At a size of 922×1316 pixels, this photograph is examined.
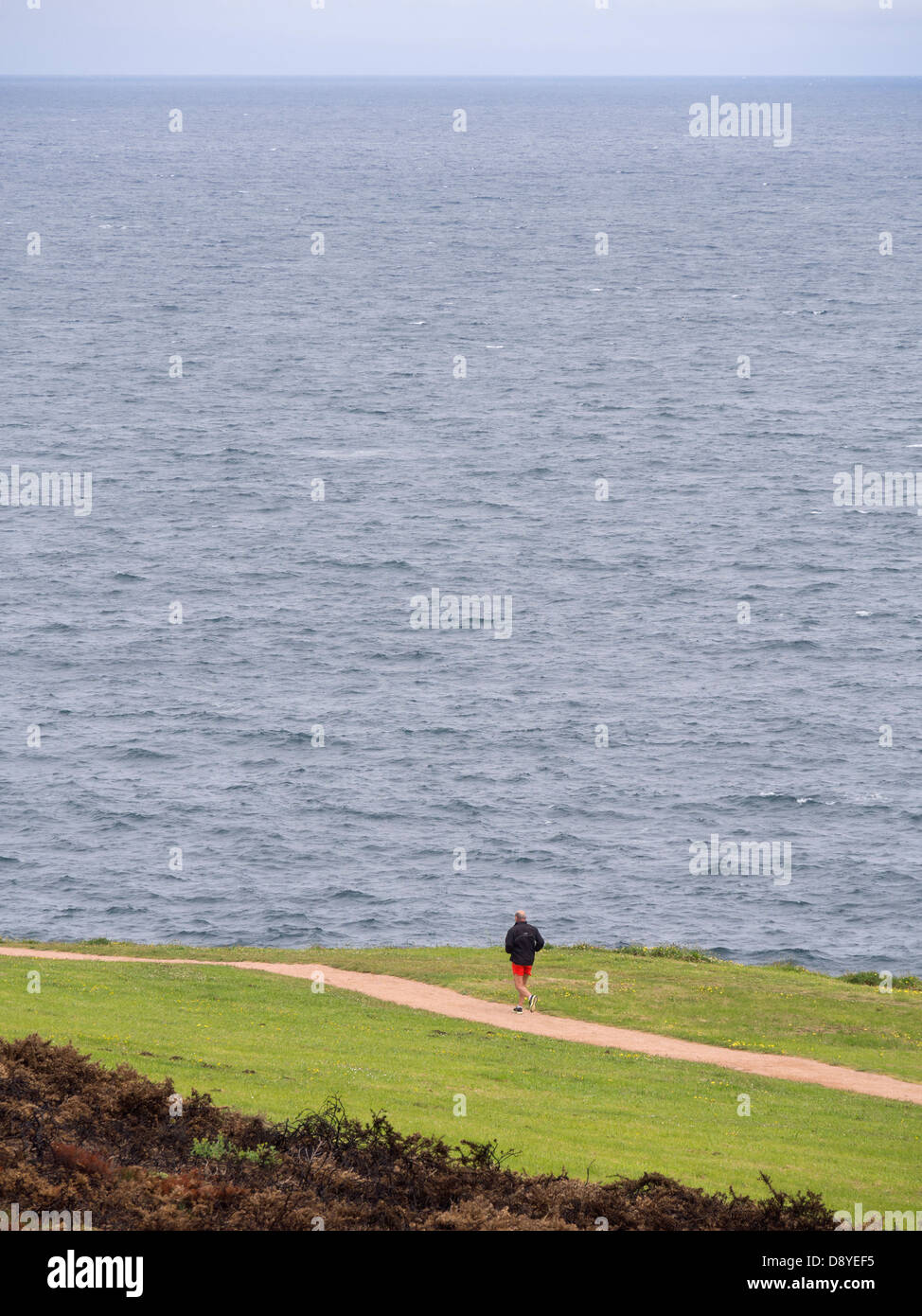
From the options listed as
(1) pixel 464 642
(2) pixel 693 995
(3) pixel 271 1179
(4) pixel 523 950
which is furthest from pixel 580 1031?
(1) pixel 464 642

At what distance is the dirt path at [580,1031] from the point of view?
2688cm

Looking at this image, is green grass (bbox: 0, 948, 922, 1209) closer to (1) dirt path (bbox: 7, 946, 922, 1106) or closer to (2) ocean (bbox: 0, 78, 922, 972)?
(1) dirt path (bbox: 7, 946, 922, 1106)

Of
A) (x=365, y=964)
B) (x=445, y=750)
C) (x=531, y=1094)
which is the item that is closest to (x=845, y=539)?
(x=445, y=750)

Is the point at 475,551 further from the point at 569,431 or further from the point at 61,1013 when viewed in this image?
the point at 61,1013

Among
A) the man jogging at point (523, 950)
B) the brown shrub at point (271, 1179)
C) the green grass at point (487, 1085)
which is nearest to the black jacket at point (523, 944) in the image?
the man jogging at point (523, 950)

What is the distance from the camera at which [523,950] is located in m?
30.6

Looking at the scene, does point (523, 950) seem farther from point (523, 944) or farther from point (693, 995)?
point (693, 995)

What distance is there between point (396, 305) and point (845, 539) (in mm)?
81932

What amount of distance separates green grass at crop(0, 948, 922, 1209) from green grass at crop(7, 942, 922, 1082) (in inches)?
114

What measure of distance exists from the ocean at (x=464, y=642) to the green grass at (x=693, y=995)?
51.7ft

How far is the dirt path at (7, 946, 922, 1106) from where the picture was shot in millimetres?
26875

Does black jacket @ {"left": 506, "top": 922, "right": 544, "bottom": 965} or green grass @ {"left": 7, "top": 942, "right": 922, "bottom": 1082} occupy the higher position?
black jacket @ {"left": 506, "top": 922, "right": 544, "bottom": 965}

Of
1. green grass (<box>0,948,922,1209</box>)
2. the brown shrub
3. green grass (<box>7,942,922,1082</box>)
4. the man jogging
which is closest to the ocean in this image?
green grass (<box>7,942,922,1082</box>)

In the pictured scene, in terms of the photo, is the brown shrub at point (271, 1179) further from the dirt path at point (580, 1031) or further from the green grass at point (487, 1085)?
the dirt path at point (580, 1031)
